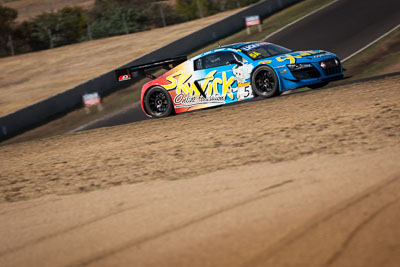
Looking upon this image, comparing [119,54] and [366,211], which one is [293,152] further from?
[119,54]

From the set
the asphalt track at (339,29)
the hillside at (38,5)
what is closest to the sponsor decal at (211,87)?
the asphalt track at (339,29)

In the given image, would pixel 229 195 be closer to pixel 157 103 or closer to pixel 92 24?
pixel 157 103

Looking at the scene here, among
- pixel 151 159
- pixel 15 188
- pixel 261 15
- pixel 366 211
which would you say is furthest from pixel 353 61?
pixel 261 15

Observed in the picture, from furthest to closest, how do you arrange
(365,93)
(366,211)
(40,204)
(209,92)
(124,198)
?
(209,92) → (365,93) → (40,204) → (124,198) → (366,211)

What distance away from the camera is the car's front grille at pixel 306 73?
36.6ft

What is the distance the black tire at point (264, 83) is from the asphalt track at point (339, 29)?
4.58m

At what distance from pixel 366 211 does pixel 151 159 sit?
4.29 metres

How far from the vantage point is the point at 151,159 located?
8297mm

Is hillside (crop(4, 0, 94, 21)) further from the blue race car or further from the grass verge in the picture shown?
the blue race car

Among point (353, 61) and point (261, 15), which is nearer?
point (353, 61)

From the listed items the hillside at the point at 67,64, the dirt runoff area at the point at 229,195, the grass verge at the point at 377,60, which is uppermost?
the hillside at the point at 67,64

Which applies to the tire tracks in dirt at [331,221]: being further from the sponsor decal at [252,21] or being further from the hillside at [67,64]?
the sponsor decal at [252,21]

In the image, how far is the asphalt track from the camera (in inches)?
688

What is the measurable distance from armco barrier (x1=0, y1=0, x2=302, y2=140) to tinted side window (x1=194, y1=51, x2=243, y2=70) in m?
7.90
